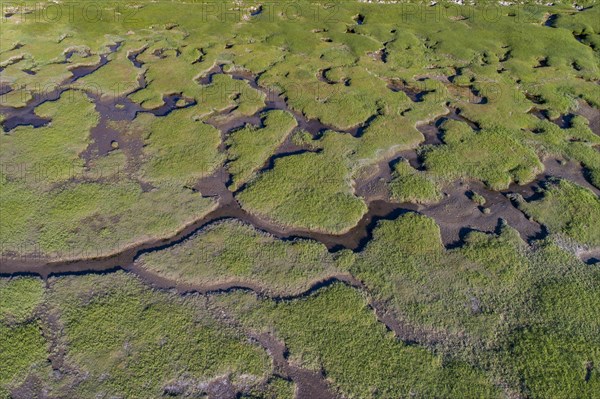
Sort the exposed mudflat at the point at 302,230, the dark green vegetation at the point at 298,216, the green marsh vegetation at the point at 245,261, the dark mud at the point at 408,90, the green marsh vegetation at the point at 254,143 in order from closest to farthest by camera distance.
Result: the dark green vegetation at the point at 298,216, the green marsh vegetation at the point at 245,261, the exposed mudflat at the point at 302,230, the green marsh vegetation at the point at 254,143, the dark mud at the point at 408,90

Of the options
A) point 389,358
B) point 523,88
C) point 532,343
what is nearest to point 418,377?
point 389,358

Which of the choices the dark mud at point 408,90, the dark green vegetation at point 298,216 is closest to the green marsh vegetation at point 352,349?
the dark green vegetation at point 298,216

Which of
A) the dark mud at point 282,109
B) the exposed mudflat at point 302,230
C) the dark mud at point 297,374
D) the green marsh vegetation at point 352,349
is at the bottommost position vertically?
the dark mud at point 297,374

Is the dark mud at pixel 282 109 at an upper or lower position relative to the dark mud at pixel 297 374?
upper

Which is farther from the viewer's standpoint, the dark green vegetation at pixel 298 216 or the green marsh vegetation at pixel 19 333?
the dark green vegetation at pixel 298 216

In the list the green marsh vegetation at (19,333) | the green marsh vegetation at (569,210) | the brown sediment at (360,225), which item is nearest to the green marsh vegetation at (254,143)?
the brown sediment at (360,225)

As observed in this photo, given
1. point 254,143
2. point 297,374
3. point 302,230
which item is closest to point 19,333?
point 297,374

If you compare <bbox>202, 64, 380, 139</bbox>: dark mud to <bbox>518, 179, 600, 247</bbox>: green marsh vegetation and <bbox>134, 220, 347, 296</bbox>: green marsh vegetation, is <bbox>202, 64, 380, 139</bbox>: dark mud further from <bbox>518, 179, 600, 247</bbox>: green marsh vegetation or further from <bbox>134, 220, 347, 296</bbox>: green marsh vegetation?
<bbox>518, 179, 600, 247</bbox>: green marsh vegetation

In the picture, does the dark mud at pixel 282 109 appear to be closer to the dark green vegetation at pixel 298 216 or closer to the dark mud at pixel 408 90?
the dark green vegetation at pixel 298 216

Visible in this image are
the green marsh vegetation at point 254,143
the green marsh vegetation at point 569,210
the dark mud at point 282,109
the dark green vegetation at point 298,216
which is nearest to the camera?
the dark green vegetation at point 298,216

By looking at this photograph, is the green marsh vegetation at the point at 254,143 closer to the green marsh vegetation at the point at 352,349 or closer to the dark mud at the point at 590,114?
the green marsh vegetation at the point at 352,349
